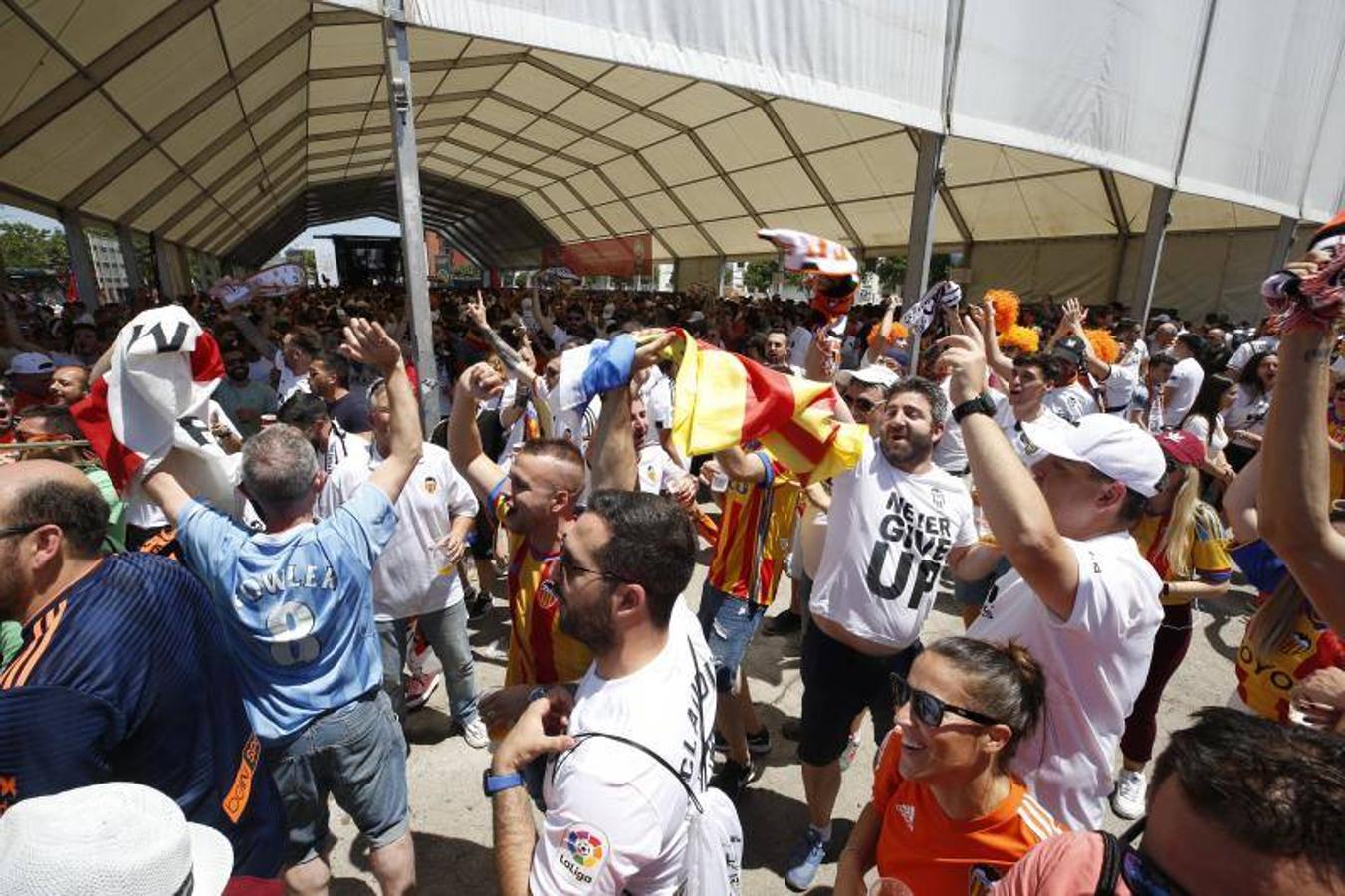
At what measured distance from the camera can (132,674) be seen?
1637 mm

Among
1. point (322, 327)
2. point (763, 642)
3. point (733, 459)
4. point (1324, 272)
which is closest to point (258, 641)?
point (733, 459)

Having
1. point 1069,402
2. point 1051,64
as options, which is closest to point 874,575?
point 1069,402

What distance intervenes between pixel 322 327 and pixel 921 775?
11182 mm

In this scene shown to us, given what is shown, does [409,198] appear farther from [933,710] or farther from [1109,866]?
[1109,866]

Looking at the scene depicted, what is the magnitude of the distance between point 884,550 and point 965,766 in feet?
4.20

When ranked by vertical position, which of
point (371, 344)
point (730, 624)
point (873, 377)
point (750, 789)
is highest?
point (371, 344)

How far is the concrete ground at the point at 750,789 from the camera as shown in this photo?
2939mm

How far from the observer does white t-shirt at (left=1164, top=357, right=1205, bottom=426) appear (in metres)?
6.62

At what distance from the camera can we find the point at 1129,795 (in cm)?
340

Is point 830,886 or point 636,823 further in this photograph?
point 830,886

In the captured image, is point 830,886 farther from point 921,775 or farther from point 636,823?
point 636,823

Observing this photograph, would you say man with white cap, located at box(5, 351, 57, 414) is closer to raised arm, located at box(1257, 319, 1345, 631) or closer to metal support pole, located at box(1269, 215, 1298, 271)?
raised arm, located at box(1257, 319, 1345, 631)

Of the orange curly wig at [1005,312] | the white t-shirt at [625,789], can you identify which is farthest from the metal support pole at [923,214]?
the white t-shirt at [625,789]

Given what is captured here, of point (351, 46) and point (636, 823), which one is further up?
point (351, 46)
